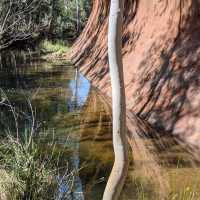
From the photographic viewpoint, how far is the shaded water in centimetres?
714

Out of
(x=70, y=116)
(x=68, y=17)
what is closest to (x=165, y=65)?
(x=70, y=116)

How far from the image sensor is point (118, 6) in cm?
383

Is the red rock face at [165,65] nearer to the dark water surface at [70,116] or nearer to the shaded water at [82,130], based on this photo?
the shaded water at [82,130]

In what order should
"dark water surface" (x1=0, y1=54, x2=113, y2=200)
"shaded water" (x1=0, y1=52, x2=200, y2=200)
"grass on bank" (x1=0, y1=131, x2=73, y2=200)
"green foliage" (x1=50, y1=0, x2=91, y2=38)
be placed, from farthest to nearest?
"green foliage" (x1=50, y1=0, x2=91, y2=38) → "dark water surface" (x1=0, y1=54, x2=113, y2=200) → "shaded water" (x1=0, y1=52, x2=200, y2=200) → "grass on bank" (x1=0, y1=131, x2=73, y2=200)

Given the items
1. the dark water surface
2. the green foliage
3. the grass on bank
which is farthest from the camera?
the green foliage

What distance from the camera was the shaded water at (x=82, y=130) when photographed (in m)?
7.14

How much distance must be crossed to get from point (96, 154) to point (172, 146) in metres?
1.43

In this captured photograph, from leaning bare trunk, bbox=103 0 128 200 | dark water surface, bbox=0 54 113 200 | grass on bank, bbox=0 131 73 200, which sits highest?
leaning bare trunk, bbox=103 0 128 200

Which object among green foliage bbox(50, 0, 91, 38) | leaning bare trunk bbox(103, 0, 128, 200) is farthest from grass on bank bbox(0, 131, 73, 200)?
green foliage bbox(50, 0, 91, 38)

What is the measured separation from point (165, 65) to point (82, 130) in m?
2.68

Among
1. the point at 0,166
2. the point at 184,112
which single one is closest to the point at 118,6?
the point at 0,166

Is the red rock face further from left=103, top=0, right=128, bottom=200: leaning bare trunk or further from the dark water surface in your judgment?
left=103, top=0, right=128, bottom=200: leaning bare trunk

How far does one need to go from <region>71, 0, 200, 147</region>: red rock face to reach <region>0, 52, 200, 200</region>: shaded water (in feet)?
2.30

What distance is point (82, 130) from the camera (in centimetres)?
1088
